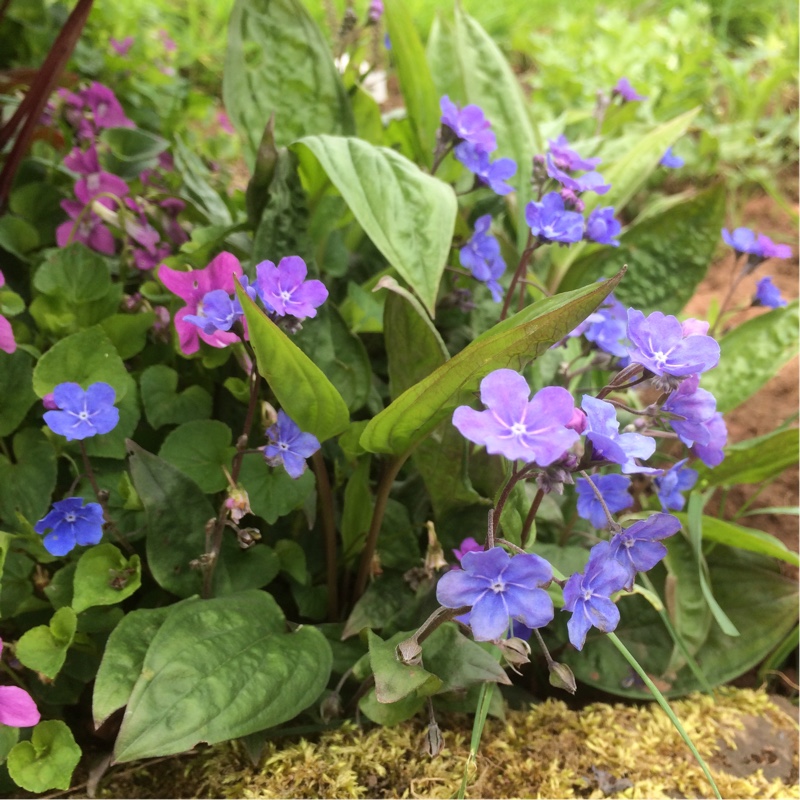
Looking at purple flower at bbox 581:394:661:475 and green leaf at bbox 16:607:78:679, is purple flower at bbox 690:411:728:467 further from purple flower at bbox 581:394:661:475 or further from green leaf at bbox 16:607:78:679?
green leaf at bbox 16:607:78:679

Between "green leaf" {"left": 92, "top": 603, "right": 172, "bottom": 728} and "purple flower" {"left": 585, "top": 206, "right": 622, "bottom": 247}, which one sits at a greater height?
"purple flower" {"left": 585, "top": 206, "right": 622, "bottom": 247}

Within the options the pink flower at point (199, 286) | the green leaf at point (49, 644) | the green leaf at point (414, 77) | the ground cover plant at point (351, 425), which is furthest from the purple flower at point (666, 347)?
the green leaf at point (414, 77)

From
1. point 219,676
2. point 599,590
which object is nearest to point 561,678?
point 599,590

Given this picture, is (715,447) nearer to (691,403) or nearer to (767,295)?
(691,403)

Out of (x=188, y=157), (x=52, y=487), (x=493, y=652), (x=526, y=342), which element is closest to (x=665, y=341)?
(x=526, y=342)

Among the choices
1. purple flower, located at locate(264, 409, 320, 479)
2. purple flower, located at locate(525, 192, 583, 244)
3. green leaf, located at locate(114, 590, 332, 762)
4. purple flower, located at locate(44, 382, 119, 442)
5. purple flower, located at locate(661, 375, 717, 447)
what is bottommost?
green leaf, located at locate(114, 590, 332, 762)

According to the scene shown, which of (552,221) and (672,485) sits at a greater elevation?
(552,221)

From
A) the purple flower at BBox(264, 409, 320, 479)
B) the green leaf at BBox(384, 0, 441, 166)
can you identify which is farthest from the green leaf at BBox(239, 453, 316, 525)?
the green leaf at BBox(384, 0, 441, 166)

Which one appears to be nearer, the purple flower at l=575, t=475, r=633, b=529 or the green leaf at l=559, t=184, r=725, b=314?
the purple flower at l=575, t=475, r=633, b=529
